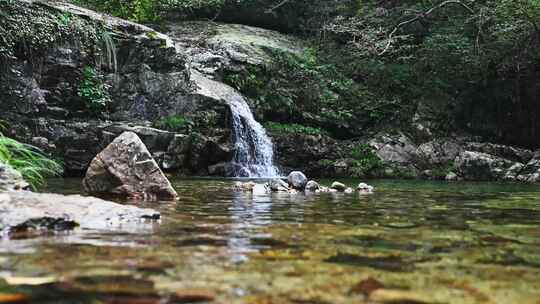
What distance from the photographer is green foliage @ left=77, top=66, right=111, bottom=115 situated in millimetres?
12336

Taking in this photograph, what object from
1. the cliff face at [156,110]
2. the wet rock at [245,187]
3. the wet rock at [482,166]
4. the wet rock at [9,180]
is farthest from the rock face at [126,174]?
the wet rock at [482,166]

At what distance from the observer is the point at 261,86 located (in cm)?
1656

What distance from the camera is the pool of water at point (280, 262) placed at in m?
1.82

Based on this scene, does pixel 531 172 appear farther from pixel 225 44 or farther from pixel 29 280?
pixel 29 280

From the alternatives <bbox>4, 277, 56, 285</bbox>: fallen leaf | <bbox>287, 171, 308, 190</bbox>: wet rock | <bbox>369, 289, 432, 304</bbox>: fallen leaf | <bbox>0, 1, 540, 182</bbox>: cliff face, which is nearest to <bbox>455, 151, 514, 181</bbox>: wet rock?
<bbox>0, 1, 540, 182</bbox>: cliff face

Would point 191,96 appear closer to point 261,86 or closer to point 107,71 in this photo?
point 107,71

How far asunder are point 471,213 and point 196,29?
56.1 feet

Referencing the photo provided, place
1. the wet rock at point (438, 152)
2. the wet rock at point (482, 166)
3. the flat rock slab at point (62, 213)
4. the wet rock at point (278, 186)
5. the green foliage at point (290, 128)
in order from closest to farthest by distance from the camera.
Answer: the flat rock slab at point (62, 213) < the wet rock at point (278, 186) < the wet rock at point (482, 166) < the green foliage at point (290, 128) < the wet rock at point (438, 152)

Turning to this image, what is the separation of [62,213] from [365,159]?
12.8 meters

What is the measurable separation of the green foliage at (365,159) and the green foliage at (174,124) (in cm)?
521

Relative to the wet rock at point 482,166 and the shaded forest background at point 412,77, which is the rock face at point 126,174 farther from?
the wet rock at point 482,166

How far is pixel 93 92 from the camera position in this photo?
12414 millimetres

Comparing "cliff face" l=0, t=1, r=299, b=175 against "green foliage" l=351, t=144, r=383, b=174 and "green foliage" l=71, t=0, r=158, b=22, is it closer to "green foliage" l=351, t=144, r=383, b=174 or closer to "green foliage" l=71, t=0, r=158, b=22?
"green foliage" l=351, t=144, r=383, b=174

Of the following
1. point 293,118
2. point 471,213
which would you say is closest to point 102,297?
point 471,213
